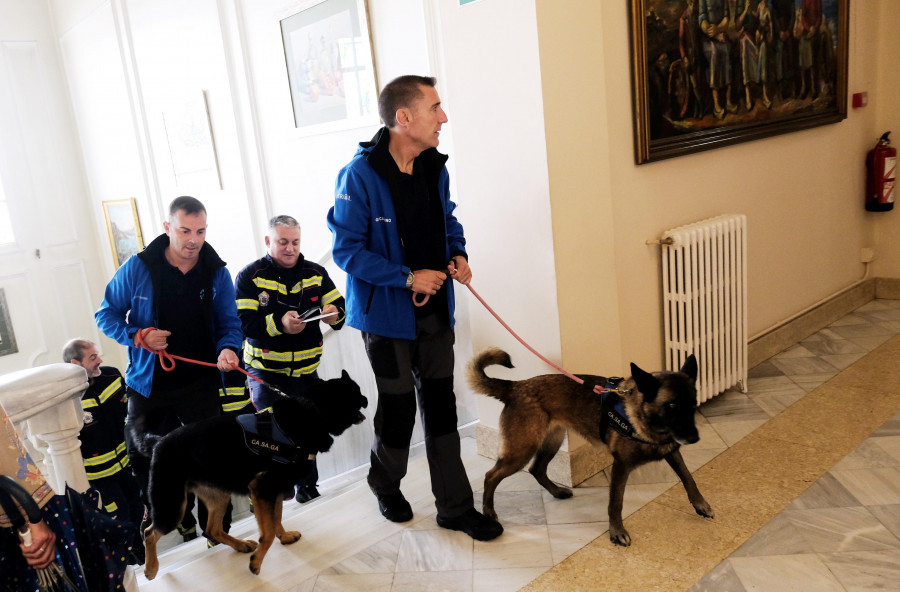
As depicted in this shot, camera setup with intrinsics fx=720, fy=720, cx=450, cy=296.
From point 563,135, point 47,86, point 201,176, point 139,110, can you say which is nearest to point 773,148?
point 563,135

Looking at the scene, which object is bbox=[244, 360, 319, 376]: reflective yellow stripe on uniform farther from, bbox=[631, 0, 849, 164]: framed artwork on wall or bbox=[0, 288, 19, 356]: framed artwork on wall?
bbox=[0, 288, 19, 356]: framed artwork on wall

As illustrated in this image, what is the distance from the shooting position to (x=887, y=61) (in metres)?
5.23

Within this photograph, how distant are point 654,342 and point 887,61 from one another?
132 inches

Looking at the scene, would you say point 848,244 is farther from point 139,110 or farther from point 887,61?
point 139,110

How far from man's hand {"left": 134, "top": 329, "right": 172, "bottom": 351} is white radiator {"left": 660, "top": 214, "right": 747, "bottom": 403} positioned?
2271 mm

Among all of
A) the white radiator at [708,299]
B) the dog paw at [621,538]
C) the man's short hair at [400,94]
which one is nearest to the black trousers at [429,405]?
the dog paw at [621,538]

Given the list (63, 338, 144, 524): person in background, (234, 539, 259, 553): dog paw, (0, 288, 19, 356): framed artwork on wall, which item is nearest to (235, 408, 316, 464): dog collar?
(234, 539, 259, 553): dog paw

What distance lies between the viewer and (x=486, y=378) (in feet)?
9.16

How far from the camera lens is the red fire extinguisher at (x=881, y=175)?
17.0 feet

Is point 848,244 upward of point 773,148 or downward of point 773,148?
downward

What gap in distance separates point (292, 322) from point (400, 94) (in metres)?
1.22

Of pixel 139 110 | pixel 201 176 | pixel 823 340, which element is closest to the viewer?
pixel 823 340

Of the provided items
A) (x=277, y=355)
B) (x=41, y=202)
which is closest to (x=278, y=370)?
(x=277, y=355)

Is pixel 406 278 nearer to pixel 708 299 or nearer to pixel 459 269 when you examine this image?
pixel 459 269
